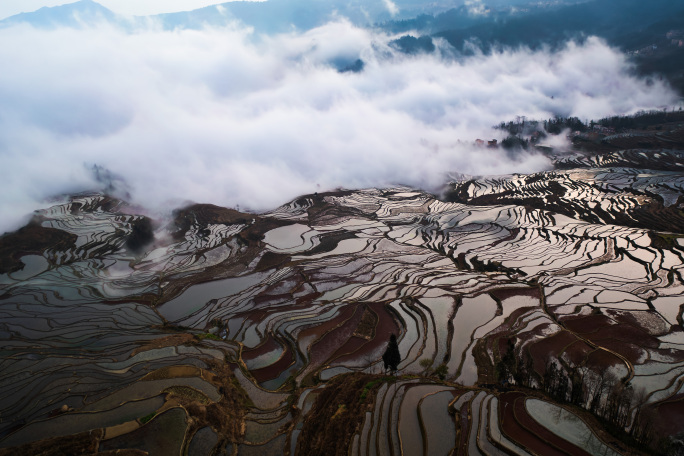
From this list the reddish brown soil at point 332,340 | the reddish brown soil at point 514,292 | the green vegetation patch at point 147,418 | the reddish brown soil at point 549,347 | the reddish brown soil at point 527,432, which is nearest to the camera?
the reddish brown soil at point 527,432

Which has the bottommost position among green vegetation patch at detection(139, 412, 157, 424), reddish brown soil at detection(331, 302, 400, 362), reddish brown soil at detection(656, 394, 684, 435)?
reddish brown soil at detection(331, 302, 400, 362)

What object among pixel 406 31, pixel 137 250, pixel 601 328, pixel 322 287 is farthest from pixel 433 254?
pixel 406 31

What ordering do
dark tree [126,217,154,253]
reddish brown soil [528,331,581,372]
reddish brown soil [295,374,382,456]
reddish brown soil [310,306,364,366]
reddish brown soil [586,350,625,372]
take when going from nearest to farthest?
reddish brown soil [295,374,382,456], reddish brown soil [586,350,625,372], reddish brown soil [528,331,581,372], reddish brown soil [310,306,364,366], dark tree [126,217,154,253]

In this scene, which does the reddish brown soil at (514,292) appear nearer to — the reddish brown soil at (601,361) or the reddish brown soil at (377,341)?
the reddish brown soil at (601,361)

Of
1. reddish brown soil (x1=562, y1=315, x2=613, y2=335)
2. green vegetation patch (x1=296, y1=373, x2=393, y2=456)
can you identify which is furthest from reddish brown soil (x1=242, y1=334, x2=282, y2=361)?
reddish brown soil (x1=562, y1=315, x2=613, y2=335)

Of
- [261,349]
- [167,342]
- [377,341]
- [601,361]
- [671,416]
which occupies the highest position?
[167,342]

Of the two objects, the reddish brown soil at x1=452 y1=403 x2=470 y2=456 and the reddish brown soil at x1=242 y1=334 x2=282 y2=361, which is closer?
the reddish brown soil at x1=452 y1=403 x2=470 y2=456

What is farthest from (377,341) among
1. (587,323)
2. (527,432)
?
(587,323)

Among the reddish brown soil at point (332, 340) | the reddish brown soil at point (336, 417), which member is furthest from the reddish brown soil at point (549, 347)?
the reddish brown soil at point (332, 340)

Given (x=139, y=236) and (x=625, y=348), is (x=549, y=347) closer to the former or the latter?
(x=625, y=348)

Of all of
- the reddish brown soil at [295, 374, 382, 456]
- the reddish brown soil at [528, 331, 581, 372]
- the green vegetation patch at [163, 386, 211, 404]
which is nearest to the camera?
the reddish brown soil at [295, 374, 382, 456]

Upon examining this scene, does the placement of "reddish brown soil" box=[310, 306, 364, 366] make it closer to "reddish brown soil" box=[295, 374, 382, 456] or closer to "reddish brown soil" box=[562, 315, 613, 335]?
"reddish brown soil" box=[295, 374, 382, 456]
